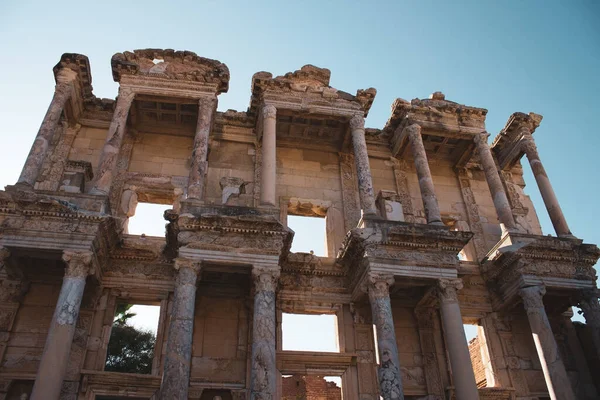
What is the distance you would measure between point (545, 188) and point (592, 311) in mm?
4325

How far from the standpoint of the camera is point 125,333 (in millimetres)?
30125

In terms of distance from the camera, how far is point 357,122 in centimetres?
1625

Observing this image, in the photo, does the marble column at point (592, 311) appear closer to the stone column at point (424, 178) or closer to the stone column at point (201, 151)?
the stone column at point (424, 178)

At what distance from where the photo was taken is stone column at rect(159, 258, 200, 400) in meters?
10.3

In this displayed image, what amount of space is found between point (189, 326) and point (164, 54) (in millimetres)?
9341

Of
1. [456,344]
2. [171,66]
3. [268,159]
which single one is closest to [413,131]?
[268,159]

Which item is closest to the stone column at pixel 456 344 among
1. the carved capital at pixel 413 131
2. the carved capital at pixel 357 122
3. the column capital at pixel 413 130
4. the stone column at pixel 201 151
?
the carved capital at pixel 413 131

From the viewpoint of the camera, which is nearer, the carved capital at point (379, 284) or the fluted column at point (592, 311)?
the carved capital at point (379, 284)

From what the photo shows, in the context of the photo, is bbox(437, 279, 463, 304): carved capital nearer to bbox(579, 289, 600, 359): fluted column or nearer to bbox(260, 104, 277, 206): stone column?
bbox(579, 289, 600, 359): fluted column

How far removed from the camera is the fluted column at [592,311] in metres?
13.6

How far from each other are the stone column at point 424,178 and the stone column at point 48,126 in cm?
1078

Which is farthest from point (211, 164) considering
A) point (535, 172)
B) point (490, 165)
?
point (535, 172)

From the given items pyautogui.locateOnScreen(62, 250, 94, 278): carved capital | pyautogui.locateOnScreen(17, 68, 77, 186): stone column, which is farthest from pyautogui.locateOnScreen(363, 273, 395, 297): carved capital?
pyautogui.locateOnScreen(17, 68, 77, 186): stone column

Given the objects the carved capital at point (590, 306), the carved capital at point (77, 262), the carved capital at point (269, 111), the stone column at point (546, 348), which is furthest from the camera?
the carved capital at point (269, 111)
